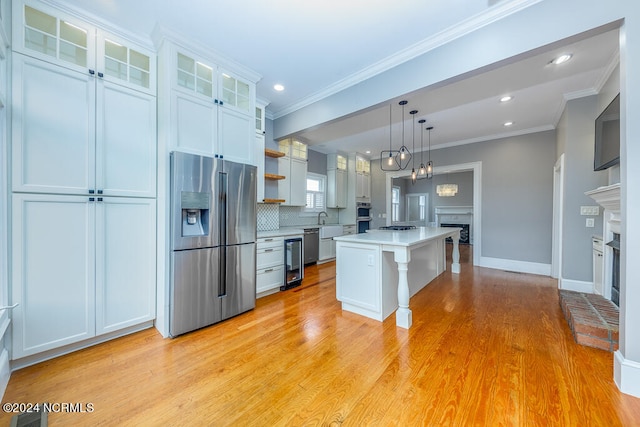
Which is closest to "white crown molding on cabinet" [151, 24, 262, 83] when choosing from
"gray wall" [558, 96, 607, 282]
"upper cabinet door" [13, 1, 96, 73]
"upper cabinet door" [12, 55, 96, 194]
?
"upper cabinet door" [13, 1, 96, 73]

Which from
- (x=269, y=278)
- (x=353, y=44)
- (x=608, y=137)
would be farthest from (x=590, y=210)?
(x=269, y=278)

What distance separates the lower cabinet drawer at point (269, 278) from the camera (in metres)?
3.32

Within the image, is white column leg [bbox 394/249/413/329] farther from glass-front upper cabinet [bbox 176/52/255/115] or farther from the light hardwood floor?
glass-front upper cabinet [bbox 176/52/255/115]

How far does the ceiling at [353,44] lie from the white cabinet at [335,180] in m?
2.43

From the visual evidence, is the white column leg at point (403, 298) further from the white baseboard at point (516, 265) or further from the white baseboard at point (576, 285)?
the white baseboard at point (516, 265)

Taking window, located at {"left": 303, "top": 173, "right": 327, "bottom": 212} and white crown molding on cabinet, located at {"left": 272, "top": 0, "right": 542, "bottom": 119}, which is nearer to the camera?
white crown molding on cabinet, located at {"left": 272, "top": 0, "right": 542, "bottom": 119}

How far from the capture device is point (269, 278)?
3.47m

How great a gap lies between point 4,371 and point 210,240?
60.5 inches

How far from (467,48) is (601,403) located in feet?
8.95

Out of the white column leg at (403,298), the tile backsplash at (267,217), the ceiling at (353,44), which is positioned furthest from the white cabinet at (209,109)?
the white column leg at (403,298)

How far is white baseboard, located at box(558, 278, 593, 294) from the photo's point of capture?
10.8ft

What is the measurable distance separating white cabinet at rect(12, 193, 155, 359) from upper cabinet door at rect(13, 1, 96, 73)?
110cm

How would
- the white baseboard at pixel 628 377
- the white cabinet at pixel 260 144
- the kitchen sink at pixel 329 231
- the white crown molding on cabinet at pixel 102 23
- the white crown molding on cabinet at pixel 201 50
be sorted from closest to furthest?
the white baseboard at pixel 628 377
the white crown molding on cabinet at pixel 102 23
the white crown molding on cabinet at pixel 201 50
the white cabinet at pixel 260 144
the kitchen sink at pixel 329 231

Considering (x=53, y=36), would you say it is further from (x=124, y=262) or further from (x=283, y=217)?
(x=283, y=217)
